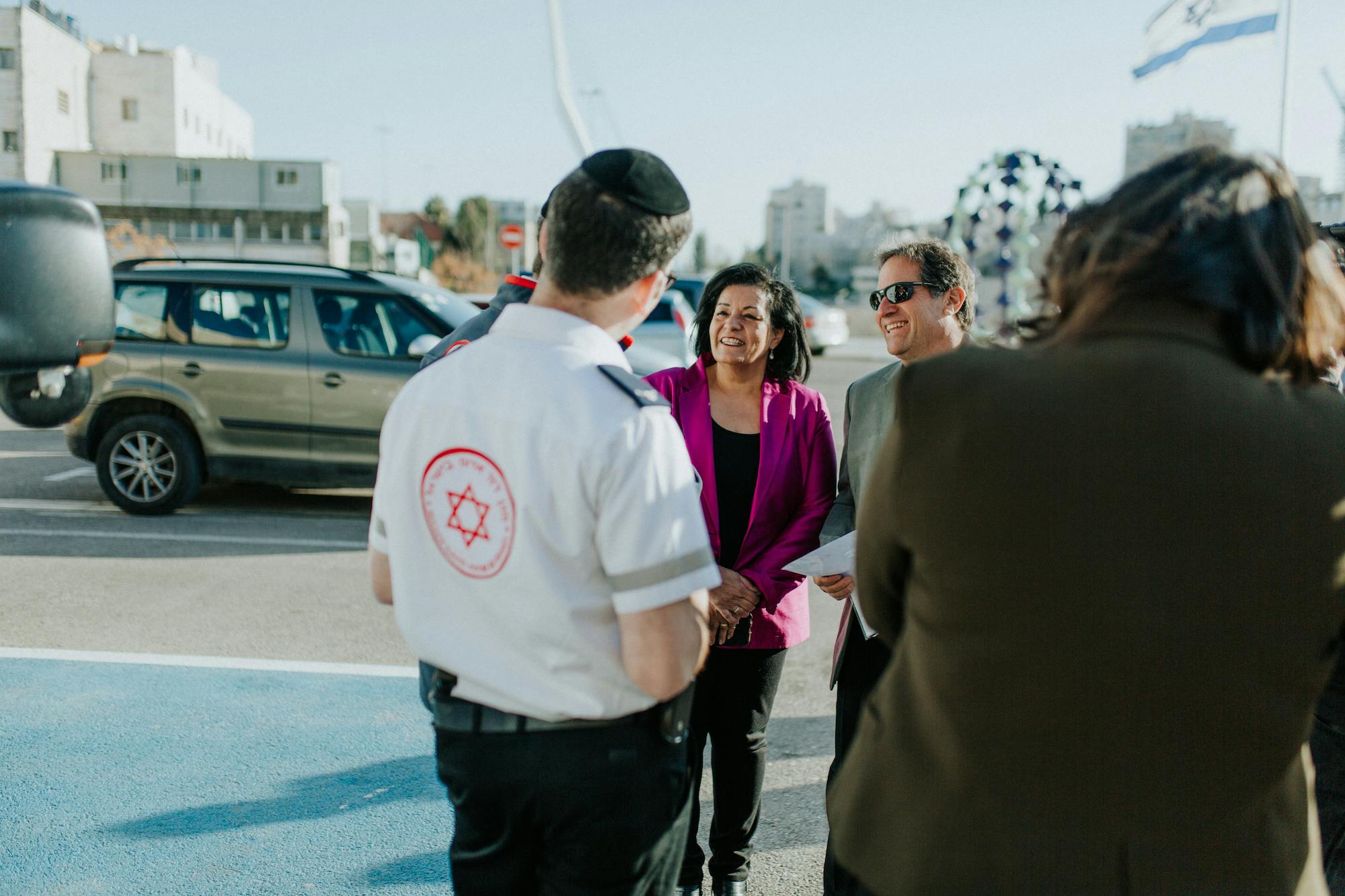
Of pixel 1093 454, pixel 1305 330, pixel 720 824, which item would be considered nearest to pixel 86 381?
pixel 720 824

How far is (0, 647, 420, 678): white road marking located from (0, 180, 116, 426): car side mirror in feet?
9.04

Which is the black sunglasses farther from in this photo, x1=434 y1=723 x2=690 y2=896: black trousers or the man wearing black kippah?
x1=434 y1=723 x2=690 y2=896: black trousers

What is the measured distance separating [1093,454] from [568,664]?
0.82 metres

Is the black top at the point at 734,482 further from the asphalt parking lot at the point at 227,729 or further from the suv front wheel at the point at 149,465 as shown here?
the suv front wheel at the point at 149,465

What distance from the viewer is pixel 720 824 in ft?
9.43

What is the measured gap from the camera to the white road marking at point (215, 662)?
4684 millimetres

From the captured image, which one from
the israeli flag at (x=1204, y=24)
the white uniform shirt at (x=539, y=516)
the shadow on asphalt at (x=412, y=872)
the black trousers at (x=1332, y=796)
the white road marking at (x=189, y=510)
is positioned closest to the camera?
the white uniform shirt at (x=539, y=516)

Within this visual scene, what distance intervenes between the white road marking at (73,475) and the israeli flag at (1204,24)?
14.1 metres

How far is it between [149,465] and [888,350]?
255 inches

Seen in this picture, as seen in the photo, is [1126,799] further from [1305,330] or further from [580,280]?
[580,280]

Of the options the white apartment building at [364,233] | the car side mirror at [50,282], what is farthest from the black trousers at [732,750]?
the white apartment building at [364,233]

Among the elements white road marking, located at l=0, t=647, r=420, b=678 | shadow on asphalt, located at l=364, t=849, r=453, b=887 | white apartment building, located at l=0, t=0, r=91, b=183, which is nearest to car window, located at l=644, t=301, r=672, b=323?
white road marking, located at l=0, t=647, r=420, b=678

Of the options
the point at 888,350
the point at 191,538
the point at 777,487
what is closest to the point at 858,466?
the point at 777,487

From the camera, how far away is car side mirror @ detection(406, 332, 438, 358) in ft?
23.9
